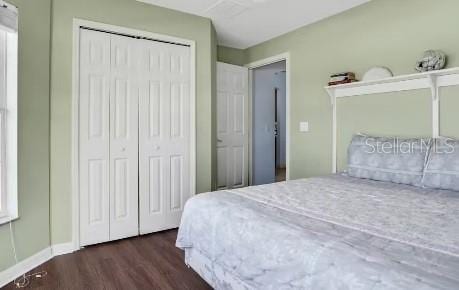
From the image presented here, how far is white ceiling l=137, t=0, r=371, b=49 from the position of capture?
289 cm

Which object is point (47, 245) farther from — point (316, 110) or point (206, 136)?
point (316, 110)

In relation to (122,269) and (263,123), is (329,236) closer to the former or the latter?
(122,269)

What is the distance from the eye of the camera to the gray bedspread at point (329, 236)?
0.91 metres

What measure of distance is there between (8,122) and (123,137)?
0.92m

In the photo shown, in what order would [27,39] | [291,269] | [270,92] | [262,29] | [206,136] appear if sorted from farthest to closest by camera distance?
[270,92], [262,29], [206,136], [27,39], [291,269]

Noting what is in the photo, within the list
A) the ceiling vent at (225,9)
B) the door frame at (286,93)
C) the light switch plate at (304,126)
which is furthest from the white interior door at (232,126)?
the light switch plate at (304,126)

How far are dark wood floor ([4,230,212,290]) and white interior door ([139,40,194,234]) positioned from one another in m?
0.40

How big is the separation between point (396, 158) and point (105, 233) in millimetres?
2616

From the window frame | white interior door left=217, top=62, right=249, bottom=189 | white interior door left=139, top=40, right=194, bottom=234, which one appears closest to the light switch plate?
white interior door left=217, top=62, right=249, bottom=189

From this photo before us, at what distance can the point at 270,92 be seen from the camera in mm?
4754

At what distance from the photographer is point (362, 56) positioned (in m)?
2.90

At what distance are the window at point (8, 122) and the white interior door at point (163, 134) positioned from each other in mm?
1046

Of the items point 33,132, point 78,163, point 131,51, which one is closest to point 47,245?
point 78,163

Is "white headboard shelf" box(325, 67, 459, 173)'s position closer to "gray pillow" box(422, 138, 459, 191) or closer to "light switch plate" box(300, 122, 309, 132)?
"gray pillow" box(422, 138, 459, 191)
